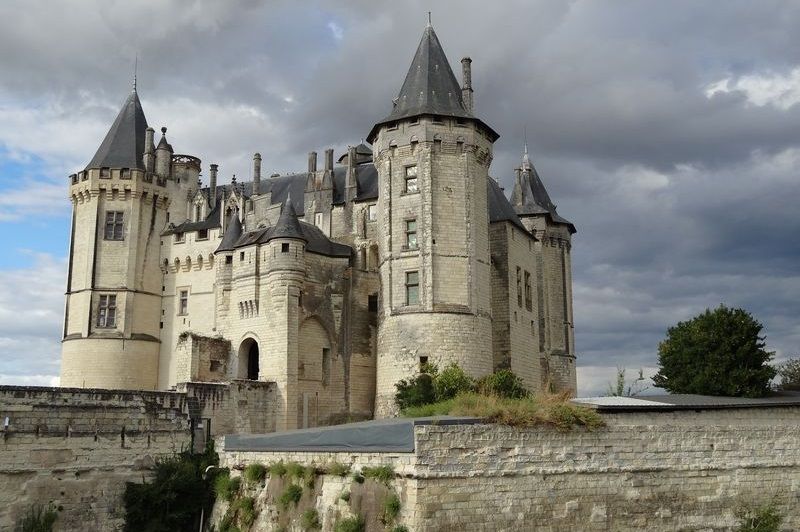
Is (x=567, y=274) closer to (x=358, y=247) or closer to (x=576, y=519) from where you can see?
(x=358, y=247)

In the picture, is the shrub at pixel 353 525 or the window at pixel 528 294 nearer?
the shrub at pixel 353 525

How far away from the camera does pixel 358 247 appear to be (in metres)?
37.7

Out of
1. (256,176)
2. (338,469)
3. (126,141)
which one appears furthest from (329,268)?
(338,469)

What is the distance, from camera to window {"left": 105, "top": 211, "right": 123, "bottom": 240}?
41719mm

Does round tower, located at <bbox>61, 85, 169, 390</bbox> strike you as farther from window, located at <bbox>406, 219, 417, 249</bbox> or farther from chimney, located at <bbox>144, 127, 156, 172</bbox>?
window, located at <bbox>406, 219, 417, 249</bbox>

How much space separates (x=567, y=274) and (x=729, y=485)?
28032 mm

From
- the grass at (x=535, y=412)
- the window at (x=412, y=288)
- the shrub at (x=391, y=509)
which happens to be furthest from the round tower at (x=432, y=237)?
the shrub at (x=391, y=509)

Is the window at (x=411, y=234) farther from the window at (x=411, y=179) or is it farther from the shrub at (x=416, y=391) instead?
the shrub at (x=416, y=391)

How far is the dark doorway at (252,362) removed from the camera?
36706mm

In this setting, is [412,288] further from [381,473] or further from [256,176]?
[381,473]

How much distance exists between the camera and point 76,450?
20.9 metres

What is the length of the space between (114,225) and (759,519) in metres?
32.6

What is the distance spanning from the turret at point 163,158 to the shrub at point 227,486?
84.6ft

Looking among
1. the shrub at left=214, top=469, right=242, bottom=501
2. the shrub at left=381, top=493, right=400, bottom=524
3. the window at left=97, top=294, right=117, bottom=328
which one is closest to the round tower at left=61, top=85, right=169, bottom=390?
the window at left=97, top=294, right=117, bottom=328
